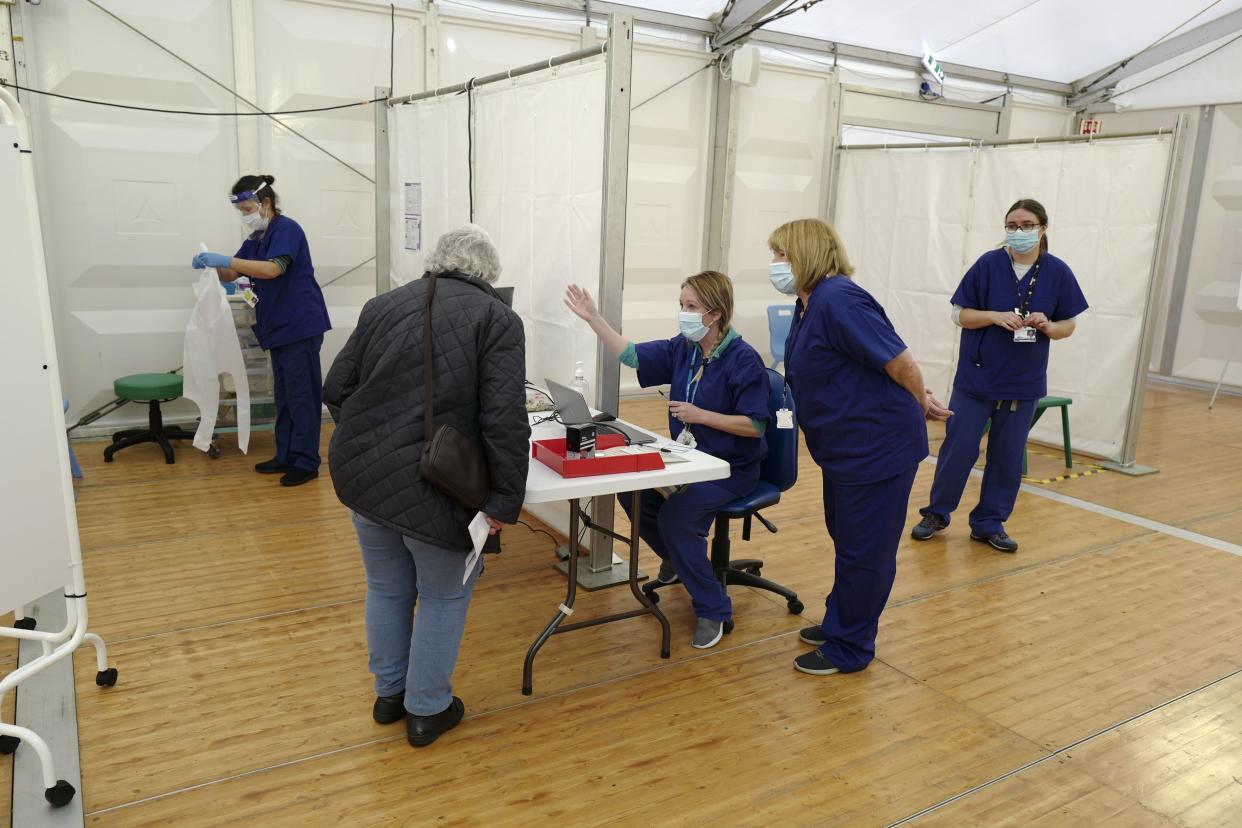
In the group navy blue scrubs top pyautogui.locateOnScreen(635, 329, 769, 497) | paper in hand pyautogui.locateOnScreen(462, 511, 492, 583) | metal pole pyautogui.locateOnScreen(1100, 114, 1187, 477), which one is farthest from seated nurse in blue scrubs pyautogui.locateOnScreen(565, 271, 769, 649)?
metal pole pyautogui.locateOnScreen(1100, 114, 1187, 477)

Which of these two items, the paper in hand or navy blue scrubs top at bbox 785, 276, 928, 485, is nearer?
the paper in hand

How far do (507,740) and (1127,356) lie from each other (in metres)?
4.67

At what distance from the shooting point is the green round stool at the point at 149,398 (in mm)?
4867

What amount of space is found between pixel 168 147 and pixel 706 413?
3.97 metres

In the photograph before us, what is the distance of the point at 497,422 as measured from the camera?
7.17ft

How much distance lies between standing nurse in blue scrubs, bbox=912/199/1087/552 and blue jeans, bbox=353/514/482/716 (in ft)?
8.48

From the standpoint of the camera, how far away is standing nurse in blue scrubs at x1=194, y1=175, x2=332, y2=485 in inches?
176

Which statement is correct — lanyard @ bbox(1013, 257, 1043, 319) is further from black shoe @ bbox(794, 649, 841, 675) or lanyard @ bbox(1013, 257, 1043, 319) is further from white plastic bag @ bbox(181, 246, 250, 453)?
white plastic bag @ bbox(181, 246, 250, 453)

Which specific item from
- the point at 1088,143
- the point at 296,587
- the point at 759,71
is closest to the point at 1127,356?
the point at 1088,143

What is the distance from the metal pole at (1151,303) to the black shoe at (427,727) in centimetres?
462

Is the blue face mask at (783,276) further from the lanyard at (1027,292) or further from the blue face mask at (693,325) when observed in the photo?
the lanyard at (1027,292)

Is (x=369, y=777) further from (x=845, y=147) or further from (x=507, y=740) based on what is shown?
(x=845, y=147)

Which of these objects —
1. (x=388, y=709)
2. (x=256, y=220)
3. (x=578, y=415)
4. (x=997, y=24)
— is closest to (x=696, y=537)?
(x=578, y=415)

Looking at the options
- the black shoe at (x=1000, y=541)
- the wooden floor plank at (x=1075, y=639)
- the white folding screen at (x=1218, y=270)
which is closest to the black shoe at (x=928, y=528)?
the black shoe at (x=1000, y=541)
